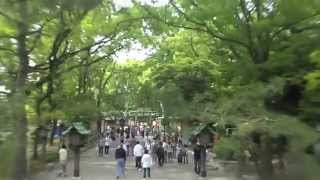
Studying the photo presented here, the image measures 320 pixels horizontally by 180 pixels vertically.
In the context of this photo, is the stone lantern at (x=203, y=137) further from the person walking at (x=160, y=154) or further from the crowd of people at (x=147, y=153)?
the person walking at (x=160, y=154)

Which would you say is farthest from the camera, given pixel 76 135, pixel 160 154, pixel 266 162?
pixel 160 154

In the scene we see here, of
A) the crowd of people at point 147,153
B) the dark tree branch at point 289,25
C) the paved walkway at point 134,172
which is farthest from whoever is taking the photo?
the paved walkway at point 134,172

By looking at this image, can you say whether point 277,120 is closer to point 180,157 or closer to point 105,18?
point 105,18

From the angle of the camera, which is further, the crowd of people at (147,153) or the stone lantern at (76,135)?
the crowd of people at (147,153)

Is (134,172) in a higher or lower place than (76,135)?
lower

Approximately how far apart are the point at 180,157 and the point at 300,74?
88.8 ft

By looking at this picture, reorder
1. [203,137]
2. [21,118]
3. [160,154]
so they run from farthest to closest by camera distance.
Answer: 1. [160,154]
2. [203,137]
3. [21,118]

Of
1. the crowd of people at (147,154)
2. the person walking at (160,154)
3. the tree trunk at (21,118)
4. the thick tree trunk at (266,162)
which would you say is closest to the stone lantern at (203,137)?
the crowd of people at (147,154)

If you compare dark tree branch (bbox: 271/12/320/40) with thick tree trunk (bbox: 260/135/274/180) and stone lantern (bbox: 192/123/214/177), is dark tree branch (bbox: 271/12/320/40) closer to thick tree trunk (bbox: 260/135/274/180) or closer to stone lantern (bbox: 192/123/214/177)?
thick tree trunk (bbox: 260/135/274/180)

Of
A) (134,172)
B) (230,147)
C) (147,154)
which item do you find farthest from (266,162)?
(134,172)

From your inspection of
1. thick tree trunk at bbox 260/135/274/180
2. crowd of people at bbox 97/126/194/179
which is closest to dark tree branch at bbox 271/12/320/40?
thick tree trunk at bbox 260/135/274/180

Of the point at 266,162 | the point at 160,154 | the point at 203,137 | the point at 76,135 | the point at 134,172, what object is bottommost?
the point at 134,172

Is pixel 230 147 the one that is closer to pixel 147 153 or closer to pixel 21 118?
pixel 21 118

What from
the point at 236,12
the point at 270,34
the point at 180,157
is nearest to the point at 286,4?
the point at 270,34
